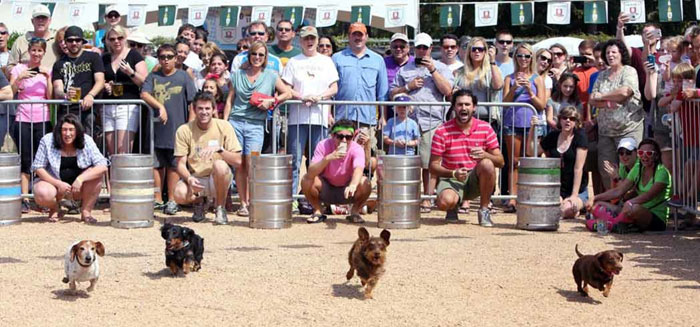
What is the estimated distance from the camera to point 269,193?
10.5 metres

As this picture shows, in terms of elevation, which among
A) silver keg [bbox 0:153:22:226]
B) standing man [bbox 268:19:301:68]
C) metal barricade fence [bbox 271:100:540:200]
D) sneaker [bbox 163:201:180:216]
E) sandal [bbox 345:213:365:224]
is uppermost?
standing man [bbox 268:19:301:68]

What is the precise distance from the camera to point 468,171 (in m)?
11.0

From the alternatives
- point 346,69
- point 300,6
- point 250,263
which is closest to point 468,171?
point 346,69

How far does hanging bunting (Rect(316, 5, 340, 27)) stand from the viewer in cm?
2286

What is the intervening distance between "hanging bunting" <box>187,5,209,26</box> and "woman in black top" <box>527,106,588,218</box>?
12.6 meters

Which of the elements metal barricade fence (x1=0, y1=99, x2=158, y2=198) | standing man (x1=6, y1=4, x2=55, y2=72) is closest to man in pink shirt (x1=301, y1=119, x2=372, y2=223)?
metal barricade fence (x1=0, y1=99, x2=158, y2=198)

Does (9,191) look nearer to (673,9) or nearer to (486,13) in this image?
(673,9)

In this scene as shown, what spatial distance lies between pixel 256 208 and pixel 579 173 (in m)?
3.58

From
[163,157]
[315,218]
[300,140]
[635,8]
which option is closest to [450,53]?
[300,140]

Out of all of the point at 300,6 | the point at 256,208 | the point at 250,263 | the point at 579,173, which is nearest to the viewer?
the point at 250,263

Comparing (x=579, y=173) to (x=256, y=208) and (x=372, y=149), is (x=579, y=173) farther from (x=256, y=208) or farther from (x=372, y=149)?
(x=256, y=208)

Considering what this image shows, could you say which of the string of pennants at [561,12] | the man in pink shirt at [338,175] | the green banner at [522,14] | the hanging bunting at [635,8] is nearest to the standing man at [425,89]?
the man in pink shirt at [338,175]

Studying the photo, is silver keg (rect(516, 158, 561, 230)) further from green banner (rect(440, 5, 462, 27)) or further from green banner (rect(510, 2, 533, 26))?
green banner (rect(440, 5, 462, 27))

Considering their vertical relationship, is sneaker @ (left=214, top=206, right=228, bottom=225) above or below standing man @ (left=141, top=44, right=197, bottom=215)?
below
